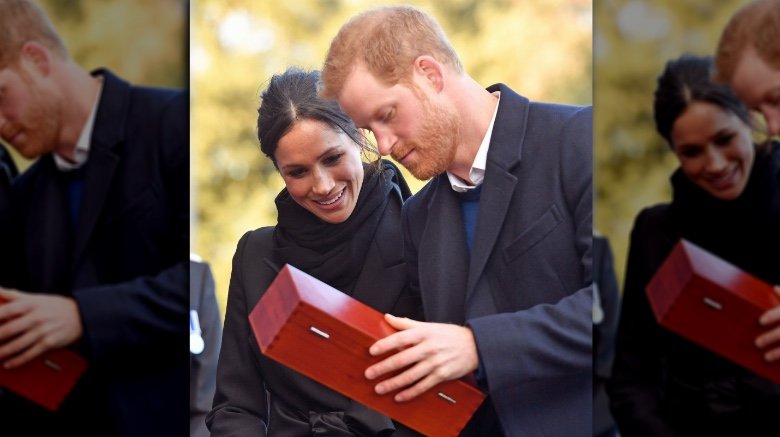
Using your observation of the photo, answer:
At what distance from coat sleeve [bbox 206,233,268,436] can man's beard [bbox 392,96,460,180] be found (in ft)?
2.50

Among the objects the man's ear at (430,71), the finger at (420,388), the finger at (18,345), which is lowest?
the finger at (18,345)

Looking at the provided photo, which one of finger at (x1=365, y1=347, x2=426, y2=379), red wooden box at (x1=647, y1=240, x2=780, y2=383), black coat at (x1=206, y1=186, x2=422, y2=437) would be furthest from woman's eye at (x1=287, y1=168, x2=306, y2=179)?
red wooden box at (x1=647, y1=240, x2=780, y2=383)

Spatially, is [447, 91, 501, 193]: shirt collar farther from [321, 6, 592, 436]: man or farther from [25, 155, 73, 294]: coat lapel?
[25, 155, 73, 294]: coat lapel

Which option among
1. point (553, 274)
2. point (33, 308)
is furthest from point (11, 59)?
point (553, 274)

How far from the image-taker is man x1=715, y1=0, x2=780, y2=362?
146 inches

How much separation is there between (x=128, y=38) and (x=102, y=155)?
484mm

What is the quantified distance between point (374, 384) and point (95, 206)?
51.2 inches

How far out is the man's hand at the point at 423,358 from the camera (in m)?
3.80

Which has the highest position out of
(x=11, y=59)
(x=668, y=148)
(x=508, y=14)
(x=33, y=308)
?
(x=508, y=14)

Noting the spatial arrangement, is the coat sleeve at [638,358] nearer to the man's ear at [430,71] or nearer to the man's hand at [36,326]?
the man's ear at [430,71]

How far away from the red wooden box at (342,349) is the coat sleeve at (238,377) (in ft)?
0.54

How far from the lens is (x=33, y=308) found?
4.09m

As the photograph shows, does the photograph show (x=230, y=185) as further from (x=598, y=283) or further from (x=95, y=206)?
(x=598, y=283)

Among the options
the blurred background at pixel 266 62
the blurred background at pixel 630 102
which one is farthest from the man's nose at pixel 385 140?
the blurred background at pixel 630 102
